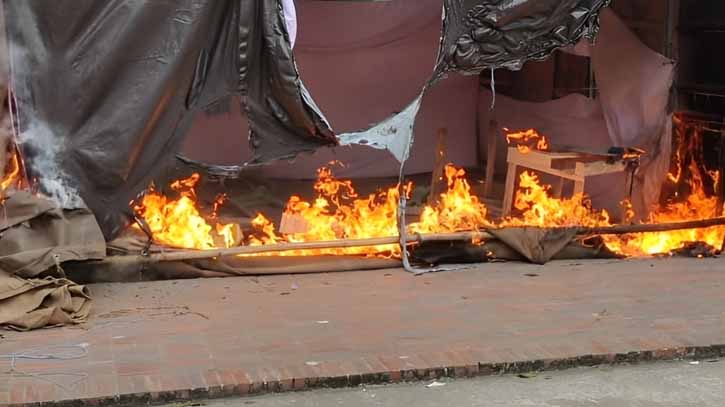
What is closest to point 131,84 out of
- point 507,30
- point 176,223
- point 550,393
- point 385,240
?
point 176,223

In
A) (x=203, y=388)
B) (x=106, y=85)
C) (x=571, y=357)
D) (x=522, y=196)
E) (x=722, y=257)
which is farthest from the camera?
(x=522, y=196)

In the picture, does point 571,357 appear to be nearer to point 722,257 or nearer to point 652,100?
point 722,257

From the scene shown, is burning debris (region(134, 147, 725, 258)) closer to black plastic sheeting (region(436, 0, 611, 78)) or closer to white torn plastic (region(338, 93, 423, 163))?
white torn plastic (region(338, 93, 423, 163))

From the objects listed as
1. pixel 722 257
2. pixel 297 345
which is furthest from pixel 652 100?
pixel 297 345

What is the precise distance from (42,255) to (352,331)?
83.3 inches

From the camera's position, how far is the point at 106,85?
6.09 metres

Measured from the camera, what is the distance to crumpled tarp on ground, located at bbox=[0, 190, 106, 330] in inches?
216

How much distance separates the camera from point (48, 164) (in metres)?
6.07

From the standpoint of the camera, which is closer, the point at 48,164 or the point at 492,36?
the point at 48,164

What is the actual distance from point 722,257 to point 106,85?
16.9ft

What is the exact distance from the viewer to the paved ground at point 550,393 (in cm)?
456

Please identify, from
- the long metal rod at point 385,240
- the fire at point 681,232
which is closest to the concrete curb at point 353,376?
the long metal rod at point 385,240

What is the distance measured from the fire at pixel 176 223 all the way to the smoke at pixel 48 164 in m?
0.59

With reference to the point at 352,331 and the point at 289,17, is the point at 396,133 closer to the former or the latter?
the point at 289,17
